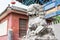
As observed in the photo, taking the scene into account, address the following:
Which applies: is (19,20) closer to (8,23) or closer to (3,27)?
(8,23)

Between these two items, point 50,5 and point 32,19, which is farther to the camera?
point 50,5

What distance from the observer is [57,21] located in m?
7.13

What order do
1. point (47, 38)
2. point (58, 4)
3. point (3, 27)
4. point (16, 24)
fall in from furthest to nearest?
1. point (3, 27)
2. point (16, 24)
3. point (58, 4)
4. point (47, 38)

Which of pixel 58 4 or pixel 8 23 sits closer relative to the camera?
pixel 58 4

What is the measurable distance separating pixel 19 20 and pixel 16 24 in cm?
33

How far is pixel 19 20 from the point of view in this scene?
8633 mm

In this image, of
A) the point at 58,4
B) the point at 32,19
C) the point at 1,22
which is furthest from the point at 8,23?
the point at 32,19

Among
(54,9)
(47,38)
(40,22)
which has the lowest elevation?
(47,38)

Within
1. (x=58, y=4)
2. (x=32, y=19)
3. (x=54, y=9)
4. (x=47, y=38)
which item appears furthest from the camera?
(x=54, y=9)

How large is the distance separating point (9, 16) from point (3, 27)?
1041mm

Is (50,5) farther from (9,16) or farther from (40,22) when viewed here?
(40,22)

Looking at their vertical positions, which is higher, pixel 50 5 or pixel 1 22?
pixel 50 5

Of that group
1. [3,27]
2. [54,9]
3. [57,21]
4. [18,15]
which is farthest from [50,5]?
[3,27]

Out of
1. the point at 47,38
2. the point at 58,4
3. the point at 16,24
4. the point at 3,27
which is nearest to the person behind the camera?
the point at 47,38
